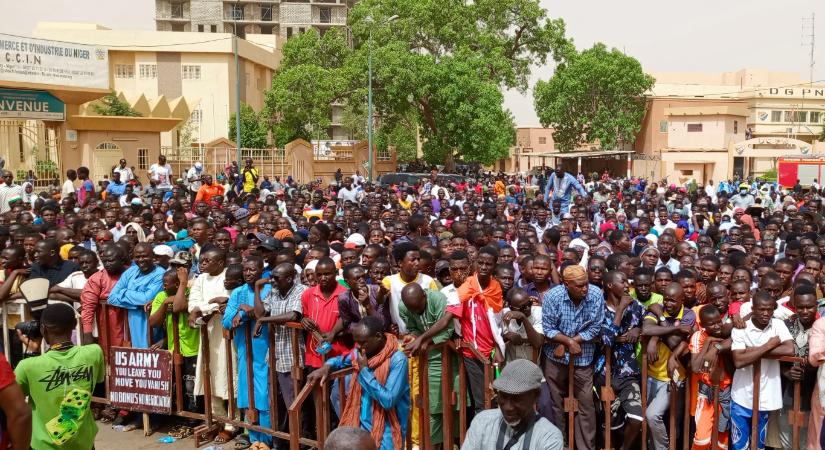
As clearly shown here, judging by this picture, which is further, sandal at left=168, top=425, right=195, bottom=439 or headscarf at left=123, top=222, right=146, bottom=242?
headscarf at left=123, top=222, right=146, bottom=242

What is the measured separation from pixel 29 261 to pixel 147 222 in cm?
262

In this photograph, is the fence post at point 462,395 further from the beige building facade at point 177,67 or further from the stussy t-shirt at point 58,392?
the beige building facade at point 177,67

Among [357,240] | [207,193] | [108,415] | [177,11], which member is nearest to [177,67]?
[177,11]

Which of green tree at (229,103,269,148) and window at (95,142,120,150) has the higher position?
green tree at (229,103,269,148)

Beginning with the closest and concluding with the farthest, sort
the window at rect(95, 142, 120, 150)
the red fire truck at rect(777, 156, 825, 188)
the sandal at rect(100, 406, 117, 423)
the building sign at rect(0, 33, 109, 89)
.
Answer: the sandal at rect(100, 406, 117, 423), the building sign at rect(0, 33, 109, 89), the window at rect(95, 142, 120, 150), the red fire truck at rect(777, 156, 825, 188)

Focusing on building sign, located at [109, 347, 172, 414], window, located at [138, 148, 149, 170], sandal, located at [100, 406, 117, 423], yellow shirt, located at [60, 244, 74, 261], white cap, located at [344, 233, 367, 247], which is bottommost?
sandal, located at [100, 406, 117, 423]

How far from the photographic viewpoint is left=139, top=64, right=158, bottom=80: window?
1799 inches

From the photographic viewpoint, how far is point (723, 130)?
46531mm

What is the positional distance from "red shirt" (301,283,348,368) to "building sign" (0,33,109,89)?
19732 millimetres

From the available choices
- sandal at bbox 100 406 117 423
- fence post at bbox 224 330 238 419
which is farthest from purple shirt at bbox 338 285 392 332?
sandal at bbox 100 406 117 423

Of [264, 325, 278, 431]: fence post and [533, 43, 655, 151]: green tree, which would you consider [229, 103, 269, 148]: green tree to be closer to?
[533, 43, 655, 151]: green tree

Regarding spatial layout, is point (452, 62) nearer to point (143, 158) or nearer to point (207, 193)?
point (143, 158)

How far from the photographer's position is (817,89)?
57.4 metres

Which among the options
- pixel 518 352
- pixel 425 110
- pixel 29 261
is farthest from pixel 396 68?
pixel 518 352
